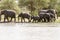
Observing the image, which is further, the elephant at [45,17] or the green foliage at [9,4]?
the green foliage at [9,4]

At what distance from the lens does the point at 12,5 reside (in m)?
41.8

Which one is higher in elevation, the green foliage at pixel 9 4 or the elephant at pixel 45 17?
the green foliage at pixel 9 4
